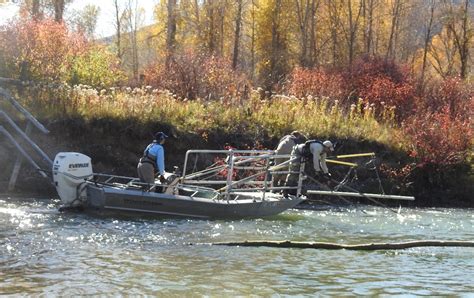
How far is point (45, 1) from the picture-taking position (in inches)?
1555

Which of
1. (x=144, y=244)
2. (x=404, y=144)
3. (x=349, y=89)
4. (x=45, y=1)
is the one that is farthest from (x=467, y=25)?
(x=144, y=244)

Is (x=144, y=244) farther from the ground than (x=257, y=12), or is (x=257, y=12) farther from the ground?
(x=257, y=12)

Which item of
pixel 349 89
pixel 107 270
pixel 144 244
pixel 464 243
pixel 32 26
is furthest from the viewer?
pixel 349 89

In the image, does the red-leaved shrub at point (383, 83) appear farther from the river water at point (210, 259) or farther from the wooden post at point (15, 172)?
the wooden post at point (15, 172)

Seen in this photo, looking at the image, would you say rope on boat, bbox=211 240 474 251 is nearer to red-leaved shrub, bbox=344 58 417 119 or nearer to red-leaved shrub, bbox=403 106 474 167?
red-leaved shrub, bbox=403 106 474 167

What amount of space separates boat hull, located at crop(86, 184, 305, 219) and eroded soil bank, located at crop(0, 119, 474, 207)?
5.36 m

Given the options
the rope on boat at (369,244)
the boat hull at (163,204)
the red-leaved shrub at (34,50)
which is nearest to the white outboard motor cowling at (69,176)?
the boat hull at (163,204)

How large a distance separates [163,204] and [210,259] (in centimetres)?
434

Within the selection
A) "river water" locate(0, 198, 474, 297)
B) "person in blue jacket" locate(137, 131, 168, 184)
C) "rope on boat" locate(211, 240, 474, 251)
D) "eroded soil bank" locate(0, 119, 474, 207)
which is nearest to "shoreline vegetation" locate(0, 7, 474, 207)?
"eroded soil bank" locate(0, 119, 474, 207)

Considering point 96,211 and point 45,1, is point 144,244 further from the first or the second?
point 45,1

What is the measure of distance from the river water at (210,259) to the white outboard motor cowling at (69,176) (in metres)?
0.47

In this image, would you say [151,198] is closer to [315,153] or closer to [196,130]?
[315,153]

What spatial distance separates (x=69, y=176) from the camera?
14531 mm

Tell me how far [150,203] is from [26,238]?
343 centimetres
